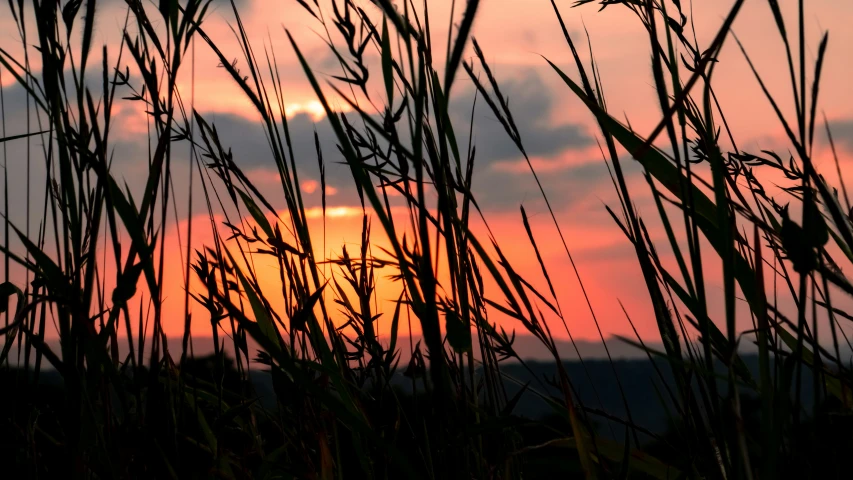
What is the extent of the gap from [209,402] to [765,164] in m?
1.11

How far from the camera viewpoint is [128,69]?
1388 millimetres

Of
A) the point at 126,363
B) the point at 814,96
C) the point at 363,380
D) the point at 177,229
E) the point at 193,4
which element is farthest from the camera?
the point at 177,229

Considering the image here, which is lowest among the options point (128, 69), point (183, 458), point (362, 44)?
point (183, 458)

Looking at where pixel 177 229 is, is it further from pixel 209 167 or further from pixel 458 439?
pixel 458 439

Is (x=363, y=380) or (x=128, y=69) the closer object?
(x=363, y=380)

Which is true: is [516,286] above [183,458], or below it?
above

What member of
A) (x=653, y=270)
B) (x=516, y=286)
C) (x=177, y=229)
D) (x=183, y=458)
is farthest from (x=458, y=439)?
(x=177, y=229)

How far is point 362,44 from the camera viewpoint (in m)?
0.94

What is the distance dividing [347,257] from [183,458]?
1.38ft

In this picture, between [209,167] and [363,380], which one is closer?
[363,380]

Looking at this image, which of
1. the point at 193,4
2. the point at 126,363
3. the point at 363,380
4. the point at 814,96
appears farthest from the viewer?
the point at 363,380

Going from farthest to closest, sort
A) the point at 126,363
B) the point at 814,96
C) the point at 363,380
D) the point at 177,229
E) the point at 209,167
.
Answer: the point at 209,167
the point at 177,229
the point at 363,380
the point at 126,363
the point at 814,96

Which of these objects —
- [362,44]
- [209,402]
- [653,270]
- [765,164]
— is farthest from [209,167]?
[765,164]

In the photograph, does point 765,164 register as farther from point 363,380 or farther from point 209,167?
point 209,167
